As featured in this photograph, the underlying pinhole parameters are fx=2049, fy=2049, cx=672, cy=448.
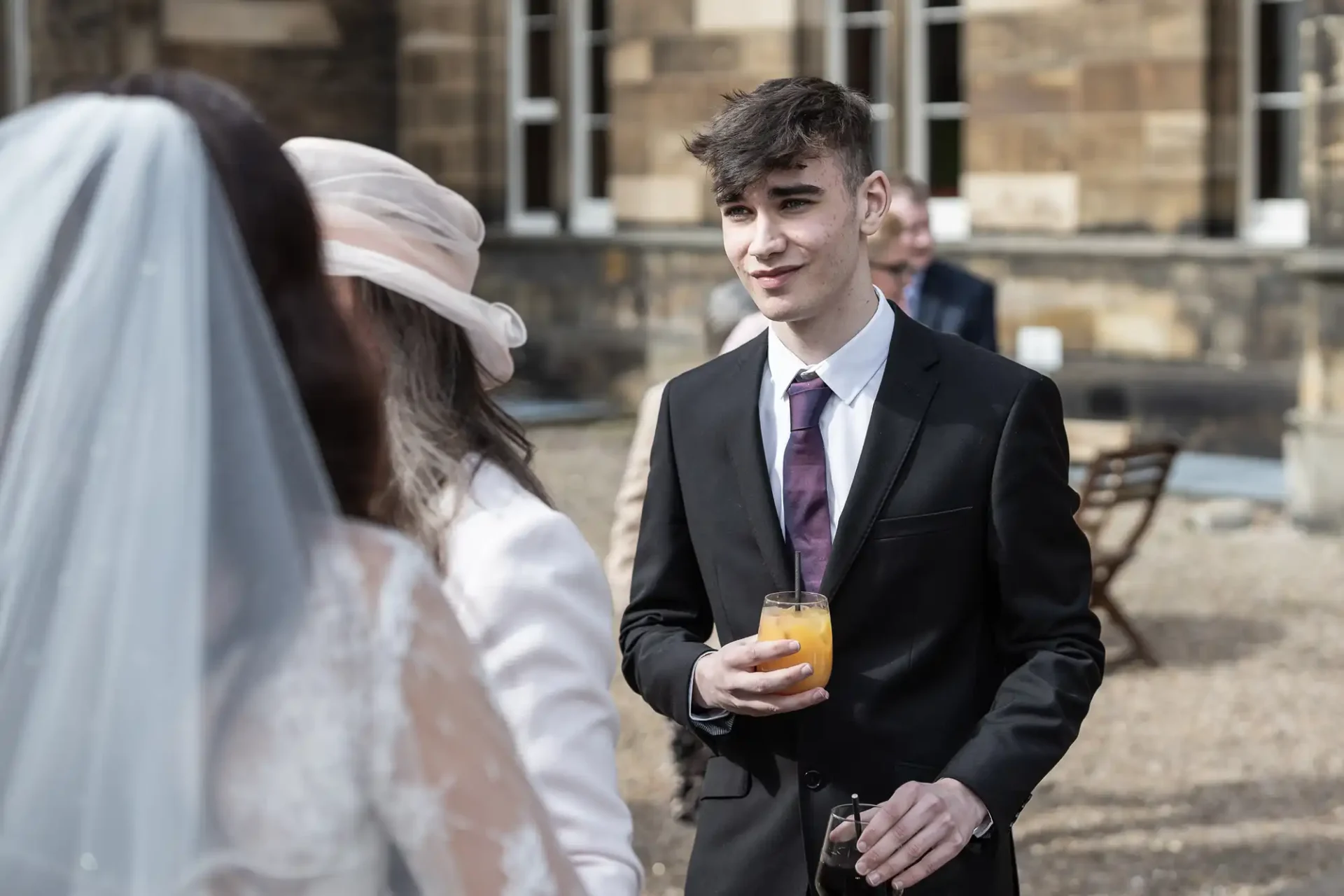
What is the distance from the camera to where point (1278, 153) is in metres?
12.7

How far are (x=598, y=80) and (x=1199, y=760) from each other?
1115cm

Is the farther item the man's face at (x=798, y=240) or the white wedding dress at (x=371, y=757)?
the man's face at (x=798, y=240)

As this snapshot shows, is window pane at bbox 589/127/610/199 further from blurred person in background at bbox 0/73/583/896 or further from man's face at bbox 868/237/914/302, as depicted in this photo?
blurred person in background at bbox 0/73/583/896

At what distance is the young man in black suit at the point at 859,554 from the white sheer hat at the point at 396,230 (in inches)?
18.8

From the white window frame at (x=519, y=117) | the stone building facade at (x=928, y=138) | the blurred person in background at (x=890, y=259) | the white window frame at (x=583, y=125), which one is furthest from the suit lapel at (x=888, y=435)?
the white window frame at (x=519, y=117)

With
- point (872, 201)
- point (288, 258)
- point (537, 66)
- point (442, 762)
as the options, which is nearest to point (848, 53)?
point (537, 66)

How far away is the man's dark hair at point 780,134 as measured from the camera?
265cm

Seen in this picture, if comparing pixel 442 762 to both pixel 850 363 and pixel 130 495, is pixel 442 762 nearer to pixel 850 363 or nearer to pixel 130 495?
pixel 130 495

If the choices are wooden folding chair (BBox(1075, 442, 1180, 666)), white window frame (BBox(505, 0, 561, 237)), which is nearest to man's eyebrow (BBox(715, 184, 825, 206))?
wooden folding chair (BBox(1075, 442, 1180, 666))

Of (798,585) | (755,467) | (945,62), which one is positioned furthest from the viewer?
(945,62)

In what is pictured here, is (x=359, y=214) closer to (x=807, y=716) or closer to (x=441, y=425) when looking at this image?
(x=441, y=425)

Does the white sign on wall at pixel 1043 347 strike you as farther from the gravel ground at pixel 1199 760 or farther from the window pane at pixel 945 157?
the gravel ground at pixel 1199 760

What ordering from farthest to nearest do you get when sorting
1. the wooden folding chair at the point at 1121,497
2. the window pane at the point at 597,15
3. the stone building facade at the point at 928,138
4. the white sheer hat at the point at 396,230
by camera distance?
the window pane at the point at 597,15, the stone building facade at the point at 928,138, the wooden folding chair at the point at 1121,497, the white sheer hat at the point at 396,230

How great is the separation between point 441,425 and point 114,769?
3.12 feet
